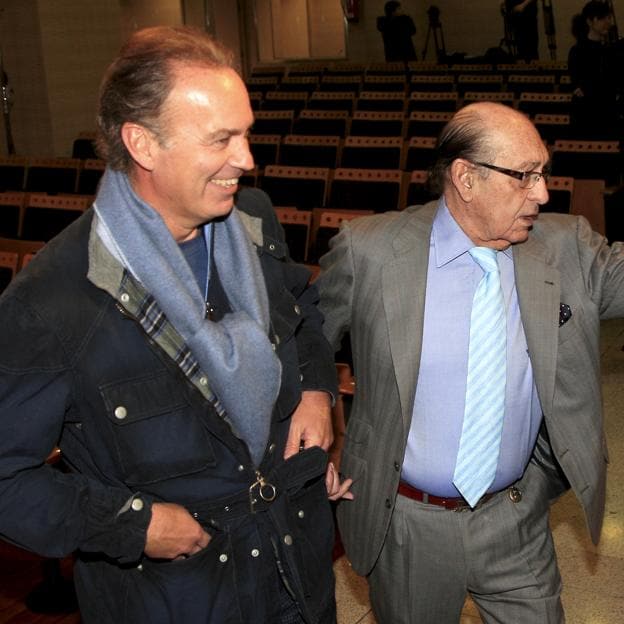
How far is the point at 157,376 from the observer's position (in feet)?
5.23

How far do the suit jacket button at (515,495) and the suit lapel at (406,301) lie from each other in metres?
0.33

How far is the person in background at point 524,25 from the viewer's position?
1563 cm

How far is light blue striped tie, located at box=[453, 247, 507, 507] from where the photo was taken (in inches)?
81.3

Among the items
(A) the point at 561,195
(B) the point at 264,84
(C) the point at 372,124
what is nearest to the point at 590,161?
(A) the point at 561,195

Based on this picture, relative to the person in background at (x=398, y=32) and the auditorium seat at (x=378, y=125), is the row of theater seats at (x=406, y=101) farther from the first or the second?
the person in background at (x=398, y=32)

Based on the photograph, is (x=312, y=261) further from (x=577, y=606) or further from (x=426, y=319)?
(x=426, y=319)

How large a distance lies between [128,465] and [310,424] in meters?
0.41

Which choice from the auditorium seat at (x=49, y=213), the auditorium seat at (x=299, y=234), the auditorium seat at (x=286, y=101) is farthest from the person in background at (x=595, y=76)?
the auditorium seat at (x=49, y=213)

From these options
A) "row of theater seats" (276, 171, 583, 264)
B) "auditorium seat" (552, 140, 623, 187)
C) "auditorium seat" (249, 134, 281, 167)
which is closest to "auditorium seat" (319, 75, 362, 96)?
"auditorium seat" (249, 134, 281, 167)

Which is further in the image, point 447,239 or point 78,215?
point 78,215

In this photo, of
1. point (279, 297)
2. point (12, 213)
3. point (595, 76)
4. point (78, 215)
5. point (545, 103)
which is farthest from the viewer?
point (545, 103)

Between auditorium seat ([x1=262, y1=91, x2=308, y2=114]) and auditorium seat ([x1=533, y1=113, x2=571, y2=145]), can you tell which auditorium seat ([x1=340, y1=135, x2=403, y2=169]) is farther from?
auditorium seat ([x1=262, y1=91, x2=308, y2=114])

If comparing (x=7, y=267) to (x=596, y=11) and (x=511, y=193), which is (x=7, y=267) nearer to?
(x=511, y=193)

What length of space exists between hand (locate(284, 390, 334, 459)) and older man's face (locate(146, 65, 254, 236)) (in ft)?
1.56
